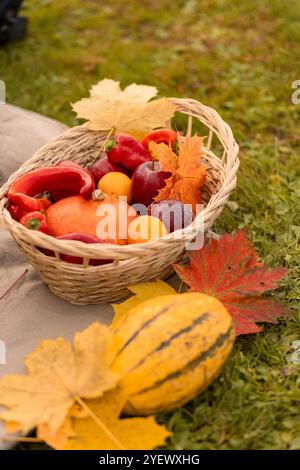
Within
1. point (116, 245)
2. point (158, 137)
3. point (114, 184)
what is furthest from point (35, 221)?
point (158, 137)

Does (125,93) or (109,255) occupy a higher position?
(125,93)

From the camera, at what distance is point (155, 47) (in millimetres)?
3559

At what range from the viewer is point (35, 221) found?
5.60 ft

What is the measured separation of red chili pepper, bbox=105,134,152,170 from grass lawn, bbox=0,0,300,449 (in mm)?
429

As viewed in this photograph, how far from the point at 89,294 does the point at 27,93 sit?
1724 millimetres

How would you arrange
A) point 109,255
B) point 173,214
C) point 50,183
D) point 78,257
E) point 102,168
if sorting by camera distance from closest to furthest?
1. point 109,255
2. point 78,257
3. point 173,214
4. point 50,183
5. point 102,168

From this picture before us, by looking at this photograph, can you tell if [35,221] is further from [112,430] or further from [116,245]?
[112,430]

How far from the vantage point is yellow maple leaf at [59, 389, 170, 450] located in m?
1.41

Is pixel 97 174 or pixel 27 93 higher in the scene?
pixel 97 174

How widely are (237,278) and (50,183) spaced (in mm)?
644

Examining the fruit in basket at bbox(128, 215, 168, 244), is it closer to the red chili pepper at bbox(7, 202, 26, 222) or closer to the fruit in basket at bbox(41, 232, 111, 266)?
the fruit in basket at bbox(41, 232, 111, 266)

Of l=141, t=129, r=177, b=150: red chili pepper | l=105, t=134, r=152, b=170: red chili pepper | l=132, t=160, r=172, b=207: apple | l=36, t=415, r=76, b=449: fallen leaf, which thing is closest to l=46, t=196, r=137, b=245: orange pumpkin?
l=132, t=160, r=172, b=207: apple

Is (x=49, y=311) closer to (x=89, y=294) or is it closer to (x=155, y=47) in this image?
(x=89, y=294)
